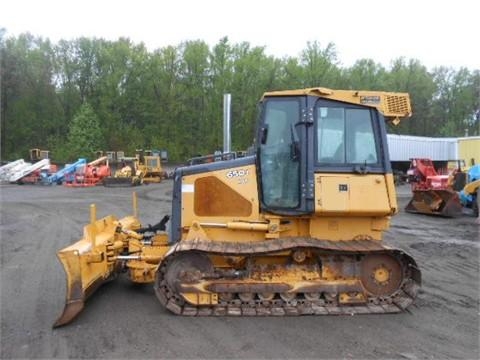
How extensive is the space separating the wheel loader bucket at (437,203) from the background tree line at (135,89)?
3073cm

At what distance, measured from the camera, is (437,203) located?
48.3ft

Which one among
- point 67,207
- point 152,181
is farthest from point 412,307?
point 152,181

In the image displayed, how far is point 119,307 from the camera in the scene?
5.47 metres

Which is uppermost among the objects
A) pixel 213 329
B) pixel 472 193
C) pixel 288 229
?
pixel 472 193

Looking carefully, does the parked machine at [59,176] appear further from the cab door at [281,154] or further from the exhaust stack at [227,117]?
the cab door at [281,154]

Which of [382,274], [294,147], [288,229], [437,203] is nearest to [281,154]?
[294,147]

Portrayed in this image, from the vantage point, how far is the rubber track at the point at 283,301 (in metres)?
5.16

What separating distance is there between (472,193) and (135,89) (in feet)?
138

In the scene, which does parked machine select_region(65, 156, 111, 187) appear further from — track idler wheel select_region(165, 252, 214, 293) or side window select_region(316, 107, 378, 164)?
side window select_region(316, 107, 378, 164)

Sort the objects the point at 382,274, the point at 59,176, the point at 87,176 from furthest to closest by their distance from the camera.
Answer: the point at 59,176 → the point at 87,176 → the point at 382,274

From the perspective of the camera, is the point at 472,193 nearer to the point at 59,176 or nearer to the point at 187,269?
the point at 187,269

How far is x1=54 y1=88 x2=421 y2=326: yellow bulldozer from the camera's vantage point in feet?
17.2

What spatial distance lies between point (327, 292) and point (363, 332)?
0.69 meters

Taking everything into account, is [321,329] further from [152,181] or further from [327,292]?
[152,181]
